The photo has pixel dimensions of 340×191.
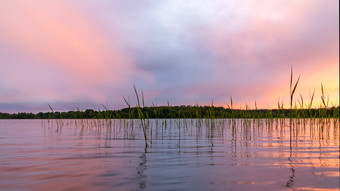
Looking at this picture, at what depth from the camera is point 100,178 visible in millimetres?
3676

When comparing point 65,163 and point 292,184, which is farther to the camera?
point 65,163

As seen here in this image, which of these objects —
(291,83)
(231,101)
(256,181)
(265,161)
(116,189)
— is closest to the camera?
(116,189)

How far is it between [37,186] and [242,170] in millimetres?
2916

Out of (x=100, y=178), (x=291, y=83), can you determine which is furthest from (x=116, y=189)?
(x=291, y=83)

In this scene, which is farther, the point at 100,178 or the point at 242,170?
the point at 242,170

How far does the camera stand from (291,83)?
6.37 m


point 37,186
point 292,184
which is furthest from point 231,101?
point 37,186

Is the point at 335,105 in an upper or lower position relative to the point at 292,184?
upper

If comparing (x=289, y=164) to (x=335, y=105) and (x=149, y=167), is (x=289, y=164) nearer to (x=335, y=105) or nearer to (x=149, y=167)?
(x=149, y=167)

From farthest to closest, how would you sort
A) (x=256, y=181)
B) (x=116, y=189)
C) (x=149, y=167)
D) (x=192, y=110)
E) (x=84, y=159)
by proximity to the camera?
1. (x=192, y=110)
2. (x=84, y=159)
3. (x=149, y=167)
4. (x=256, y=181)
5. (x=116, y=189)

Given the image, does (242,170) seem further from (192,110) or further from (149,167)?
(192,110)

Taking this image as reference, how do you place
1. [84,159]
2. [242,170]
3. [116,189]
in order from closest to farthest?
1. [116,189]
2. [242,170]
3. [84,159]

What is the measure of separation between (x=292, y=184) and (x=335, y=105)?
9.87 meters

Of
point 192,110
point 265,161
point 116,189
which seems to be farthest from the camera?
point 192,110
